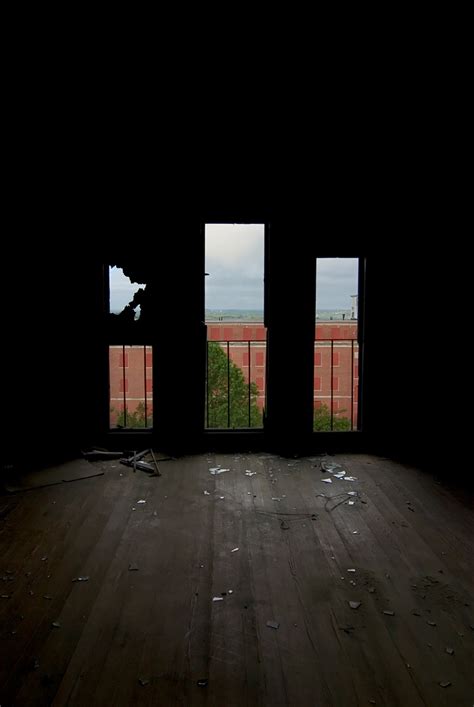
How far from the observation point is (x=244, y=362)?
7.51 metres

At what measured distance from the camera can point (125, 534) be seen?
265 cm

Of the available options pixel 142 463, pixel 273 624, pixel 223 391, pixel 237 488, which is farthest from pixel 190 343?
pixel 273 624

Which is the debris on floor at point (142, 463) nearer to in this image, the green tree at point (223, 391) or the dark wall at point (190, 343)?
the dark wall at point (190, 343)

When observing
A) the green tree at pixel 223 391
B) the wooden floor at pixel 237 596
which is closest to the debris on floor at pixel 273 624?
the wooden floor at pixel 237 596

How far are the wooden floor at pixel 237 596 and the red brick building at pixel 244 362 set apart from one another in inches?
57.8

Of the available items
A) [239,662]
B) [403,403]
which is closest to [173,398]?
[403,403]

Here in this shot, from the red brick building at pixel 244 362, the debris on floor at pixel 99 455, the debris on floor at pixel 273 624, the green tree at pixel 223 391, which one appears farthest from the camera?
the green tree at pixel 223 391

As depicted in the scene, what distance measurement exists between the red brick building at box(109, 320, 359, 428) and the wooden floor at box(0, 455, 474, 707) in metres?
1.47

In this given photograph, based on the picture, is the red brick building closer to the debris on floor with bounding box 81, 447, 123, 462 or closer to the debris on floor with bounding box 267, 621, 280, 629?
the debris on floor with bounding box 81, 447, 123, 462

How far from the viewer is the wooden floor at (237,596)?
1552 millimetres

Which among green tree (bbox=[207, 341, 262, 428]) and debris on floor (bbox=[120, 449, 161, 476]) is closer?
debris on floor (bbox=[120, 449, 161, 476])

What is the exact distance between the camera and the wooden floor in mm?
1552

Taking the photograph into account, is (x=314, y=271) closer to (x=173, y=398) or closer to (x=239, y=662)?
(x=173, y=398)

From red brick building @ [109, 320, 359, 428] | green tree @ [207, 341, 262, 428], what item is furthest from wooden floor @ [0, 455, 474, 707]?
green tree @ [207, 341, 262, 428]
